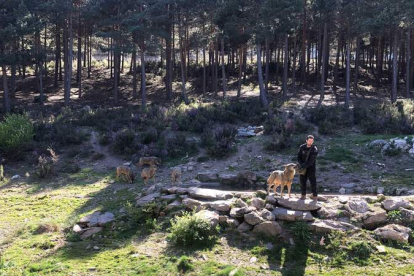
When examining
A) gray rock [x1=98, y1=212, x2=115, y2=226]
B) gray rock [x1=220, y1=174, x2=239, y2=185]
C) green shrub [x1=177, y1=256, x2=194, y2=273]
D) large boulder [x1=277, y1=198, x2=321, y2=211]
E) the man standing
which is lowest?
green shrub [x1=177, y1=256, x2=194, y2=273]

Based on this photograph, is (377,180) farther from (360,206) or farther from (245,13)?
(245,13)

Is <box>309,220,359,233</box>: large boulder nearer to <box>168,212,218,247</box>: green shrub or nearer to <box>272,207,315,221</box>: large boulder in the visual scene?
<box>272,207,315,221</box>: large boulder

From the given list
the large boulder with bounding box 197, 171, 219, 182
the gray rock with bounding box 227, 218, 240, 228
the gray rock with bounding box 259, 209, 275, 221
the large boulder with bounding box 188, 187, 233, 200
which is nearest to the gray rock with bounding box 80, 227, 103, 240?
the large boulder with bounding box 188, 187, 233, 200

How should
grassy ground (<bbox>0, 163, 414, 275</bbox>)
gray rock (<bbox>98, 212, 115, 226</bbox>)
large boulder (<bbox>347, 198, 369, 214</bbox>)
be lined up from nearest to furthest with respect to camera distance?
grassy ground (<bbox>0, 163, 414, 275</bbox>)
large boulder (<bbox>347, 198, 369, 214</bbox>)
gray rock (<bbox>98, 212, 115, 226</bbox>)

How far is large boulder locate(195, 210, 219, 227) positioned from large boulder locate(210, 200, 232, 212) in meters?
0.25

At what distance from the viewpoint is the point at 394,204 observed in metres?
9.02

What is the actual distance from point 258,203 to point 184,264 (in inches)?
106

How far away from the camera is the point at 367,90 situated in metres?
39.4

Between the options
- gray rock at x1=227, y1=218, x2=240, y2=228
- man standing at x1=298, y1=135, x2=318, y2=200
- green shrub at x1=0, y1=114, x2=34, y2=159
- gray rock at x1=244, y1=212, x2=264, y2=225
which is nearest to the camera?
gray rock at x1=244, y1=212, x2=264, y2=225

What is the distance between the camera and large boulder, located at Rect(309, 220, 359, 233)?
27.7ft

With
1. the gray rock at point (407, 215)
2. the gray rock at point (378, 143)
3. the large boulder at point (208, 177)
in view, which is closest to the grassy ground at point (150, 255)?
the gray rock at point (407, 215)

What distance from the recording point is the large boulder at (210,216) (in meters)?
8.80

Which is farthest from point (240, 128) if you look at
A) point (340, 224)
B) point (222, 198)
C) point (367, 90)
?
point (367, 90)

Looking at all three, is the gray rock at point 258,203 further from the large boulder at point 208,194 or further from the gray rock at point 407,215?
the gray rock at point 407,215
